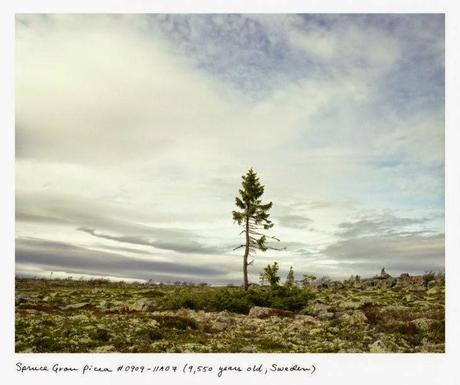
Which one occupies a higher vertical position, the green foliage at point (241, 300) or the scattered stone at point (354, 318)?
the green foliage at point (241, 300)

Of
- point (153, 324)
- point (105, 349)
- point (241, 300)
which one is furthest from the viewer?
Answer: point (241, 300)

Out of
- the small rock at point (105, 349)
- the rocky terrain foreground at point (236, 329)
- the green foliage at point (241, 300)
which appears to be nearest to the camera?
the small rock at point (105, 349)

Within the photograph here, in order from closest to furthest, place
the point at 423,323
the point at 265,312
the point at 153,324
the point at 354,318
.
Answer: the point at 423,323
the point at 153,324
the point at 354,318
the point at 265,312

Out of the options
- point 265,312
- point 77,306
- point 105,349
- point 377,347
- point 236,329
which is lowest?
point 105,349

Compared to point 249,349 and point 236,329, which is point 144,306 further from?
point 249,349

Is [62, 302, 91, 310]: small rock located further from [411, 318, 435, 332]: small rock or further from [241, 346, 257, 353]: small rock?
[411, 318, 435, 332]: small rock

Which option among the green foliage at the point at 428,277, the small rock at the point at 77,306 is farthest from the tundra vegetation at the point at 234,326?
the green foliage at the point at 428,277

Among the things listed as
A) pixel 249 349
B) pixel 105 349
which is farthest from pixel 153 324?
pixel 249 349

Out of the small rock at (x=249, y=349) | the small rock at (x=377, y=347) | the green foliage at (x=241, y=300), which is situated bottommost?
the small rock at (x=249, y=349)

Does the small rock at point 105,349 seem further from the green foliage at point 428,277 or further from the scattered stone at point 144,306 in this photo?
the green foliage at point 428,277

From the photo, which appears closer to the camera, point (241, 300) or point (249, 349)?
point (249, 349)
